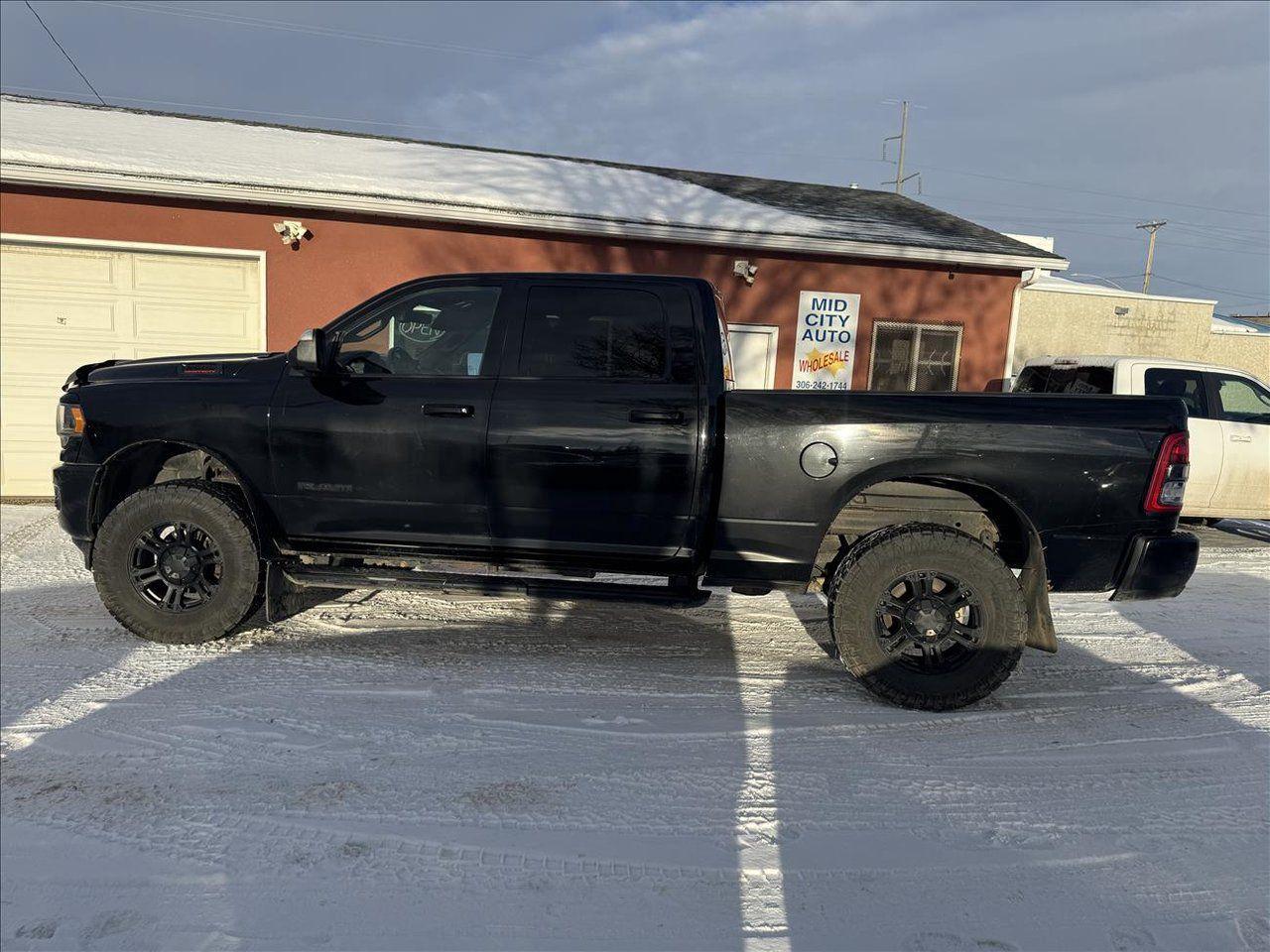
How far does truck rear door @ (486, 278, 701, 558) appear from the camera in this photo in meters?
4.04

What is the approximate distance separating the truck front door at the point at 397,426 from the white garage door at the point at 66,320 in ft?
19.2

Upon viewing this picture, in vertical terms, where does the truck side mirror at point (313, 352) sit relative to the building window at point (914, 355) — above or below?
below

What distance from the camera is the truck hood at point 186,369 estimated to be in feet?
14.4

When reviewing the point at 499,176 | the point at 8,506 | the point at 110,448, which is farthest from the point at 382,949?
the point at 499,176

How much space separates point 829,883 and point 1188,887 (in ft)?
3.90

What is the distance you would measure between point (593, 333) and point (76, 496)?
2.99 metres

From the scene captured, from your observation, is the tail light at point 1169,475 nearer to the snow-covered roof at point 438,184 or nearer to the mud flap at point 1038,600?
the mud flap at point 1038,600

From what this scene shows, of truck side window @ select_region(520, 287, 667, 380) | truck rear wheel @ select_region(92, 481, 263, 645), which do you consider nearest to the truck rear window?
truck side window @ select_region(520, 287, 667, 380)

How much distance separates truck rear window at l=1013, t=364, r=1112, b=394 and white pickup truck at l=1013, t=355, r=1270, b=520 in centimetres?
1

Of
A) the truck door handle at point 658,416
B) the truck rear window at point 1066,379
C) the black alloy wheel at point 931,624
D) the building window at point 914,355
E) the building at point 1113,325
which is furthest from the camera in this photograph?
the building at point 1113,325

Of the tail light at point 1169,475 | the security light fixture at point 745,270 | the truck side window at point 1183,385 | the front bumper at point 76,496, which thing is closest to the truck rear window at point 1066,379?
the truck side window at point 1183,385

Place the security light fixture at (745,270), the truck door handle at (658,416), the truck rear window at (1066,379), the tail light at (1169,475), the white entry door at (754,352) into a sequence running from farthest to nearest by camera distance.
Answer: the white entry door at (754,352), the security light fixture at (745,270), the truck rear window at (1066,379), the truck door handle at (658,416), the tail light at (1169,475)

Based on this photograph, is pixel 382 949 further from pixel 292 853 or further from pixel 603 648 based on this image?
pixel 603 648

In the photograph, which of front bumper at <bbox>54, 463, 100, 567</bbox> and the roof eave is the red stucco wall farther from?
front bumper at <bbox>54, 463, 100, 567</bbox>
